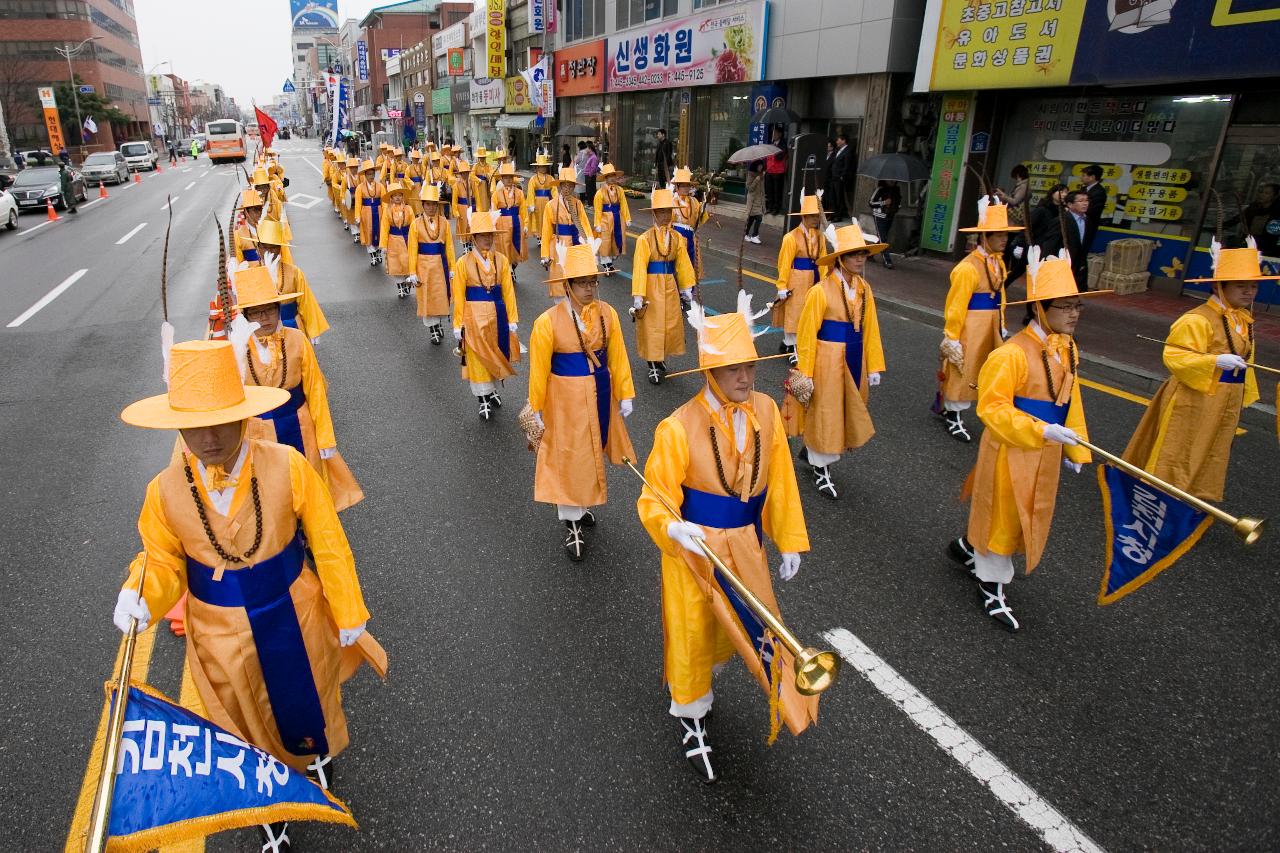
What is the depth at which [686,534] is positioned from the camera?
9.50 ft

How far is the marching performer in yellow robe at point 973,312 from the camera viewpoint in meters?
6.18

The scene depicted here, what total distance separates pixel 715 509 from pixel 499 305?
478 cm

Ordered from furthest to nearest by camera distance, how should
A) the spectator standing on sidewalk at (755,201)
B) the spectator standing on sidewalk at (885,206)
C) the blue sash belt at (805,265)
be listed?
the spectator standing on sidewalk at (755,201)
the spectator standing on sidewalk at (885,206)
the blue sash belt at (805,265)

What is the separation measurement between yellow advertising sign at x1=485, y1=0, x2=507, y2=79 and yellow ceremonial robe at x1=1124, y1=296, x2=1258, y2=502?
3767 centimetres

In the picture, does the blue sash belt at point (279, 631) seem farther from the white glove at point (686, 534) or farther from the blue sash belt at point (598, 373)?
the blue sash belt at point (598, 373)

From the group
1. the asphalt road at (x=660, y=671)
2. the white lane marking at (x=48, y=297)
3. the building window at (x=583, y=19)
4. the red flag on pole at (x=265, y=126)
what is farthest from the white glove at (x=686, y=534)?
the building window at (x=583, y=19)

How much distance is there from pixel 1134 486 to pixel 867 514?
2.09 meters

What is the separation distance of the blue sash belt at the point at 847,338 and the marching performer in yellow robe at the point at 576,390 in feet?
5.40

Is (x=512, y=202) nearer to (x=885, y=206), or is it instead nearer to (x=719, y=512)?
(x=885, y=206)

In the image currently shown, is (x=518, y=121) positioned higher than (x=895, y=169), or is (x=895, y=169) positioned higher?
(x=518, y=121)

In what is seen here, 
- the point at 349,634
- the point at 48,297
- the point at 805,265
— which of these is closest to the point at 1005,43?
the point at 805,265

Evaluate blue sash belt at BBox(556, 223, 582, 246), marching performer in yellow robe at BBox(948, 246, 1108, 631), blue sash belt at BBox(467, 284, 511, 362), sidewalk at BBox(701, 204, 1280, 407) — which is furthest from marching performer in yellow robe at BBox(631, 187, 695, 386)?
marching performer in yellow robe at BBox(948, 246, 1108, 631)

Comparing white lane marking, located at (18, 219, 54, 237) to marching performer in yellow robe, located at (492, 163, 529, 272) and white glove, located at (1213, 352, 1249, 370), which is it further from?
white glove, located at (1213, 352, 1249, 370)

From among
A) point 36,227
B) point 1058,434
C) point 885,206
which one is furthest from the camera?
point 36,227
